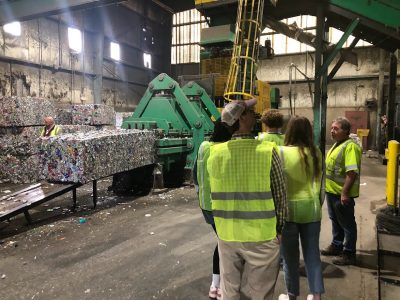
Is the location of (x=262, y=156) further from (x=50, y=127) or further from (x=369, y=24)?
(x=369, y=24)

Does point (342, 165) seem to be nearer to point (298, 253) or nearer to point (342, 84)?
point (298, 253)

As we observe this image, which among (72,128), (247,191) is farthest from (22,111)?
(247,191)

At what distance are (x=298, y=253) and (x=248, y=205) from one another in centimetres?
97

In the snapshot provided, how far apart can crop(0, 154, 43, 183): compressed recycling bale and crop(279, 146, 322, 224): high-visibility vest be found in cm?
742

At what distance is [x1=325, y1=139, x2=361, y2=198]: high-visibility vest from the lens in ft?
10.4

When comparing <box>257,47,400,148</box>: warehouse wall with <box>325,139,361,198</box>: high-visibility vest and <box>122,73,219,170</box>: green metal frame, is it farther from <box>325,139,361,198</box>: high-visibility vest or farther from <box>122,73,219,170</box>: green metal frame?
<box>325,139,361,198</box>: high-visibility vest

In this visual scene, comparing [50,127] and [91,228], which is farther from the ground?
[50,127]

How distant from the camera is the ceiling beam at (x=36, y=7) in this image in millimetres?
6211

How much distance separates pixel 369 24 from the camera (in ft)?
24.1

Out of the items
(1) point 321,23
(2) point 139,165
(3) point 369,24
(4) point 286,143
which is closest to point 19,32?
(2) point 139,165

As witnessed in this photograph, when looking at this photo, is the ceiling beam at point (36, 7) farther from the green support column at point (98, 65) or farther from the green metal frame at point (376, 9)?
the green support column at point (98, 65)

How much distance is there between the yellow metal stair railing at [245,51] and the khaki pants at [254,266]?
17.4 ft

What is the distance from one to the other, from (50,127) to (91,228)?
11.0 feet

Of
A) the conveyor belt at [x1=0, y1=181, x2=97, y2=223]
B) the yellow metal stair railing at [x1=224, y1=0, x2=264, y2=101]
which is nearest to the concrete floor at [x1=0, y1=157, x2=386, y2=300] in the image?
the conveyor belt at [x1=0, y1=181, x2=97, y2=223]
